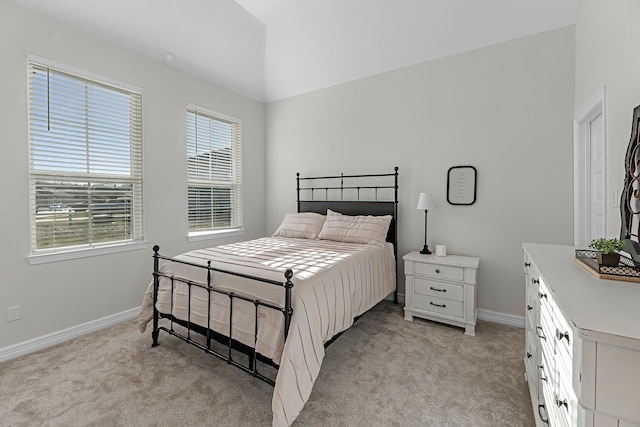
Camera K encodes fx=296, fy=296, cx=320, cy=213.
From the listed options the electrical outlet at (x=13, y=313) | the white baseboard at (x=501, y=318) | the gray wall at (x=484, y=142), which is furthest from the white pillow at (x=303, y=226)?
the electrical outlet at (x=13, y=313)

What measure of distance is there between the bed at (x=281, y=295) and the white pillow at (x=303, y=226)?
115mm

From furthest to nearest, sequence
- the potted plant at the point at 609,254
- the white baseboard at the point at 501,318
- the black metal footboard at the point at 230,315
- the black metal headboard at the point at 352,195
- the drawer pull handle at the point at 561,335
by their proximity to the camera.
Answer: the black metal headboard at the point at 352,195 < the white baseboard at the point at 501,318 < the black metal footboard at the point at 230,315 < the potted plant at the point at 609,254 < the drawer pull handle at the point at 561,335

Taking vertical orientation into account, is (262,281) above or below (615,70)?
below

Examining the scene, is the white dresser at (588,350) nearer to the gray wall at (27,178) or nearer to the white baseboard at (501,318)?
the white baseboard at (501,318)

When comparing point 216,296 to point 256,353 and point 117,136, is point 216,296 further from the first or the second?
point 117,136

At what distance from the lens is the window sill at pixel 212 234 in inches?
146

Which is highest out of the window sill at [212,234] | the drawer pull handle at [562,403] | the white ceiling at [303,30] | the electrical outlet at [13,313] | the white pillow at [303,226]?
the white ceiling at [303,30]

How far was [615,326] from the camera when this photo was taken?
768 mm

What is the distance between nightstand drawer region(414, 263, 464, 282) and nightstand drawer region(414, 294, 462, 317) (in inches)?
8.8

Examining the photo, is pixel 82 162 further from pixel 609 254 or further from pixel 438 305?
pixel 609 254

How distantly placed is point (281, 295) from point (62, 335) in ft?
7.44

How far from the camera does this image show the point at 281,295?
1.78m

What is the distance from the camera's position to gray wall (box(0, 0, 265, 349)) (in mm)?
2309

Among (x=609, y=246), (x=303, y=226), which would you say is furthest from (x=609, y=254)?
(x=303, y=226)
